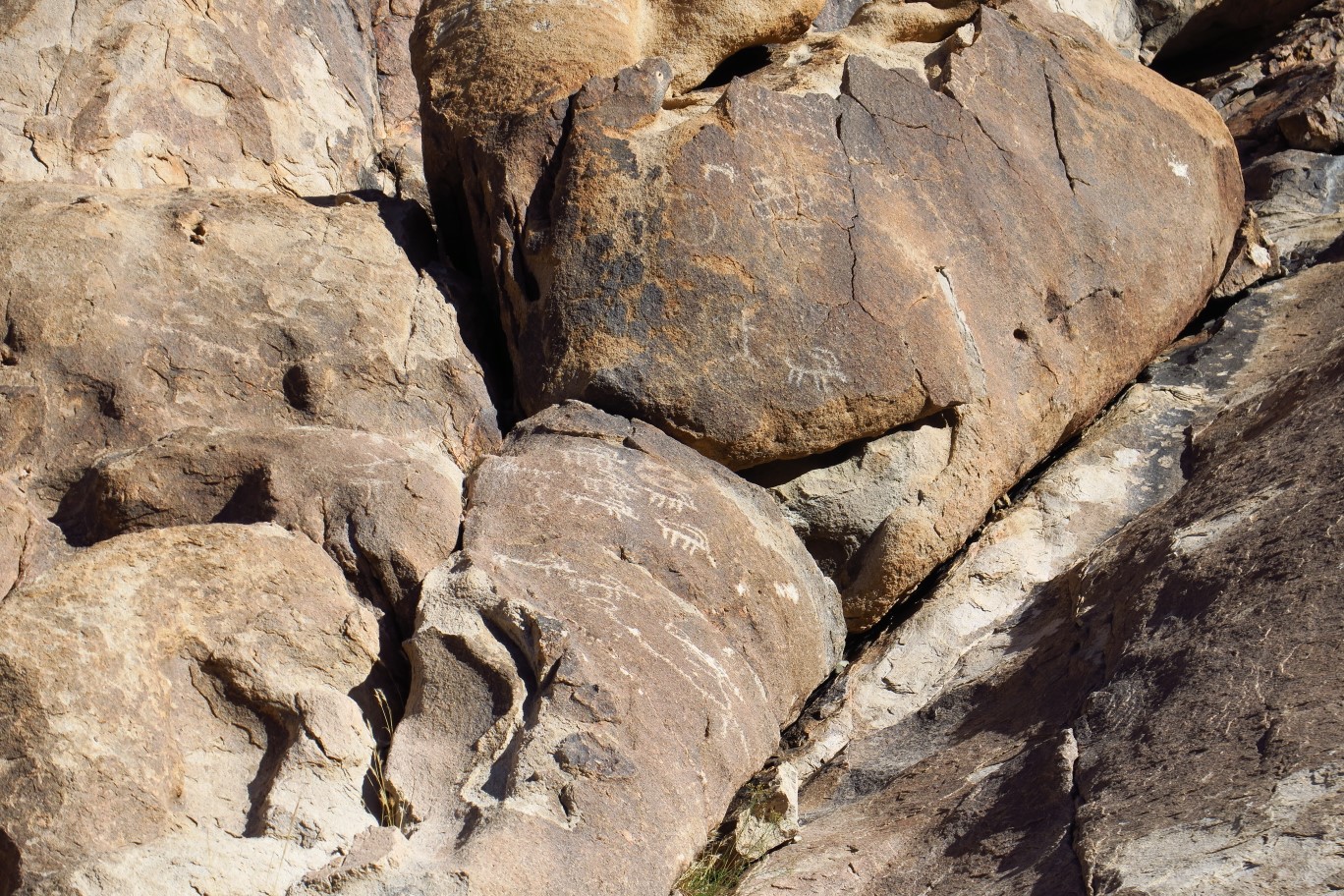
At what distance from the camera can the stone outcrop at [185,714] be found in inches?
96.8

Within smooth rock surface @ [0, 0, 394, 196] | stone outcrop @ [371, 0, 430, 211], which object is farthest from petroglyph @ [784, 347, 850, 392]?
stone outcrop @ [371, 0, 430, 211]

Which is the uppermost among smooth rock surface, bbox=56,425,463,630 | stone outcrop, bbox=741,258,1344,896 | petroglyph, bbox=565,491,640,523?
smooth rock surface, bbox=56,425,463,630

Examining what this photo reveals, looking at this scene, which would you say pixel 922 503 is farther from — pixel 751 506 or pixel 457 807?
pixel 457 807

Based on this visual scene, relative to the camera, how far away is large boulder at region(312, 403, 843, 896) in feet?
8.34

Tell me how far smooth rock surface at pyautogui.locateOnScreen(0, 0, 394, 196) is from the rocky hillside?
0.09 ft

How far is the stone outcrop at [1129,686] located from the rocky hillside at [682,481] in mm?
13

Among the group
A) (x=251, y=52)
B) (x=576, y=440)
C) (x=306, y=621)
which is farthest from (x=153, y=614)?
(x=251, y=52)

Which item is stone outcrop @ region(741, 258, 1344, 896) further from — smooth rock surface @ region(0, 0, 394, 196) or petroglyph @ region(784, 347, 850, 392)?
smooth rock surface @ region(0, 0, 394, 196)

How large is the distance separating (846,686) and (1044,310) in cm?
132

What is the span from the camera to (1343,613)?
253 centimetres

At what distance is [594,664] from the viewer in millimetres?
2748

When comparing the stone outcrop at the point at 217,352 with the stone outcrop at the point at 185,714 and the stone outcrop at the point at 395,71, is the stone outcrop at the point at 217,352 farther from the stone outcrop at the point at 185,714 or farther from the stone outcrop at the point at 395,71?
the stone outcrop at the point at 395,71

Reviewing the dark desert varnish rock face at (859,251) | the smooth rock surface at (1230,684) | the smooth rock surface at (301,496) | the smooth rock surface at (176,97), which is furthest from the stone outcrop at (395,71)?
the smooth rock surface at (1230,684)

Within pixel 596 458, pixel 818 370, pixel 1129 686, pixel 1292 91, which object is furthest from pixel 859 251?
pixel 1292 91
